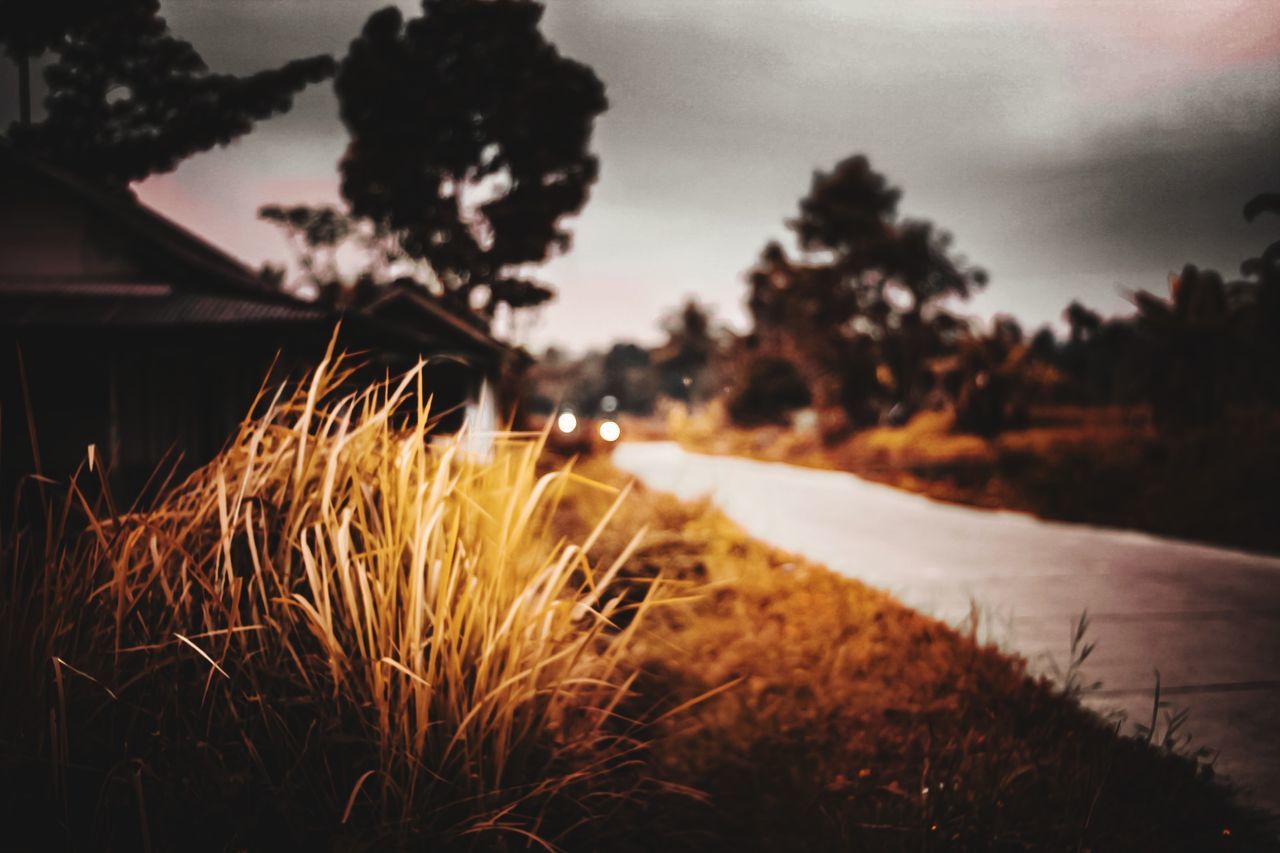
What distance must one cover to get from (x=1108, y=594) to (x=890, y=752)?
3.81 m

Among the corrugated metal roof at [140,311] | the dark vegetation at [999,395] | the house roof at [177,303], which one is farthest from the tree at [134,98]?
the dark vegetation at [999,395]

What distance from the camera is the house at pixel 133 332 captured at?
7.33 meters

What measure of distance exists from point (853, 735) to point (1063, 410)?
1679 centimetres

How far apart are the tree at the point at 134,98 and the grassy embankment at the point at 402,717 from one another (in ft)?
39.9

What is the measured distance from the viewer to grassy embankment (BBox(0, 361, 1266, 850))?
1570 mm

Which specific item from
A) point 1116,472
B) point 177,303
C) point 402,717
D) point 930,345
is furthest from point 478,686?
point 930,345

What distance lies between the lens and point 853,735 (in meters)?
2.90

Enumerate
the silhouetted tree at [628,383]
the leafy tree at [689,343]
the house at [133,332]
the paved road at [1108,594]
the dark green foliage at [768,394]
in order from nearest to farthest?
the paved road at [1108,594]
the house at [133,332]
the dark green foliage at [768,394]
the leafy tree at [689,343]
the silhouetted tree at [628,383]

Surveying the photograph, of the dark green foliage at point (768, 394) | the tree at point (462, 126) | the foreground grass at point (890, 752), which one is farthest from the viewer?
the dark green foliage at point (768, 394)

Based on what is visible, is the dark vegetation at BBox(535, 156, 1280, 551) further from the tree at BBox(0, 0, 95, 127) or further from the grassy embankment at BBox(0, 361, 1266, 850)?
the tree at BBox(0, 0, 95, 127)

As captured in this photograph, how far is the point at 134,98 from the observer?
12.5 meters

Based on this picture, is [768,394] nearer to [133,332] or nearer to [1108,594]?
[1108,594]

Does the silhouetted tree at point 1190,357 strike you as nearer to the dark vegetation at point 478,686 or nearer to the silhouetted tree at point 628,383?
the dark vegetation at point 478,686

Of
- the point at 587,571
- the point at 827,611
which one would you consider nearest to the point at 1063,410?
the point at 827,611
